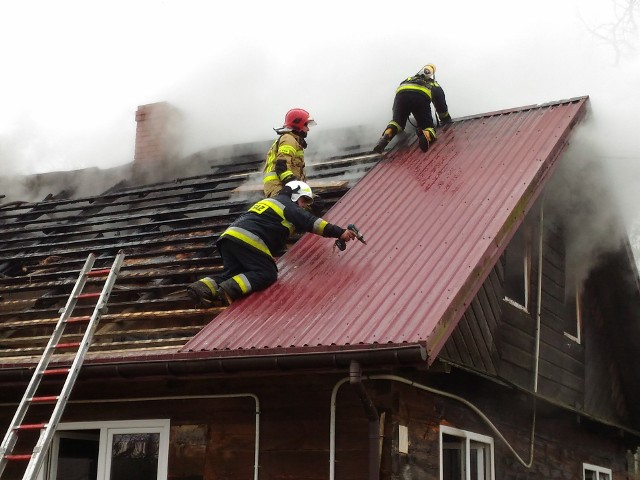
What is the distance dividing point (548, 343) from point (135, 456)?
15.5 feet

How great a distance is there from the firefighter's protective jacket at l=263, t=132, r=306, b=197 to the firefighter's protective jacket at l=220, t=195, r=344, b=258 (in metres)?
0.75

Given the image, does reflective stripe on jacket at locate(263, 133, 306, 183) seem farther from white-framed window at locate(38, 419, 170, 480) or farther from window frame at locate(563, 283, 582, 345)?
window frame at locate(563, 283, 582, 345)

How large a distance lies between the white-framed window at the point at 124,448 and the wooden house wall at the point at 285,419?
65 mm

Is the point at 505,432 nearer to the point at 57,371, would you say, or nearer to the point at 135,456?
the point at 135,456

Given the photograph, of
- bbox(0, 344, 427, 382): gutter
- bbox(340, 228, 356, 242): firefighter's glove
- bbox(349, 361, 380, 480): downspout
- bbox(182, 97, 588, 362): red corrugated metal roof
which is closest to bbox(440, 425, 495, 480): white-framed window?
bbox(349, 361, 380, 480): downspout

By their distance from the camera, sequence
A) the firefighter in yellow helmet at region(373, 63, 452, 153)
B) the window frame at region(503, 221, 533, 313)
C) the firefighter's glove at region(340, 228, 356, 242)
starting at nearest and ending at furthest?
the firefighter's glove at region(340, 228, 356, 242) → the window frame at region(503, 221, 533, 313) → the firefighter in yellow helmet at region(373, 63, 452, 153)

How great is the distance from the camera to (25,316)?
7.86 meters

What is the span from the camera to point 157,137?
1229 centimetres

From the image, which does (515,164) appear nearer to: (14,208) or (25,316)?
(25,316)

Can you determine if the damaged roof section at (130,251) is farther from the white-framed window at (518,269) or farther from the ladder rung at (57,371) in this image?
the white-framed window at (518,269)

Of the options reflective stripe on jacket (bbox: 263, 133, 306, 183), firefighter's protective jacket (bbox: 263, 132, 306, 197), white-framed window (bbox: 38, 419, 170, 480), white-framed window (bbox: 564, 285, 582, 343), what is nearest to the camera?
white-framed window (bbox: 38, 419, 170, 480)

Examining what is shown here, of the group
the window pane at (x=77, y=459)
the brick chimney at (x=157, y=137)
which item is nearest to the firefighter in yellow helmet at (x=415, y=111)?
the brick chimney at (x=157, y=137)

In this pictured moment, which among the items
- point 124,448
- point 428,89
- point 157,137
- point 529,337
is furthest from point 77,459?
point 157,137

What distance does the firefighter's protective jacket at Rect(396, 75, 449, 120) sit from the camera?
9860 millimetres
